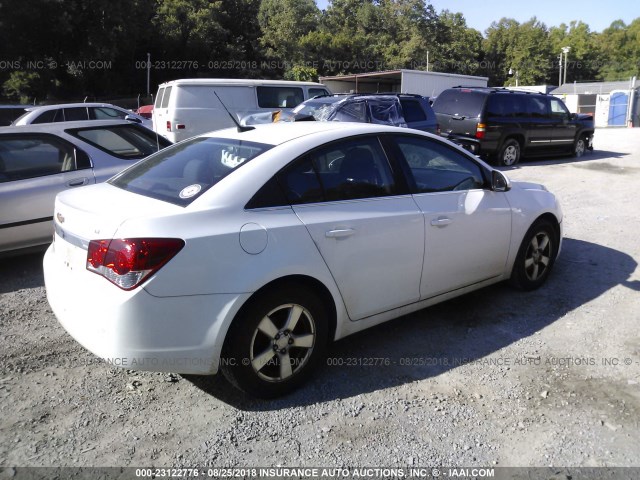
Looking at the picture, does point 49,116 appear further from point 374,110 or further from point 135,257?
point 135,257

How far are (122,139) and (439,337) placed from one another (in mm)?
4379

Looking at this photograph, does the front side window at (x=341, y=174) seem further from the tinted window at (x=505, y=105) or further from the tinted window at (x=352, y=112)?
the tinted window at (x=505, y=105)

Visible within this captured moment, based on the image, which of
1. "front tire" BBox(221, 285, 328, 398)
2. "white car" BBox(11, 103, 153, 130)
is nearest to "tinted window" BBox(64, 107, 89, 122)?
"white car" BBox(11, 103, 153, 130)

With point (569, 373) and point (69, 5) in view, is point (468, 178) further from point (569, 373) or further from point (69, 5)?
point (69, 5)

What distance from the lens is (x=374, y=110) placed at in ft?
35.5

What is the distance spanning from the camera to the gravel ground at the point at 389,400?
2.77 metres

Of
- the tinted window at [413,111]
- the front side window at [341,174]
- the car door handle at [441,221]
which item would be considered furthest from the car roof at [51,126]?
the tinted window at [413,111]

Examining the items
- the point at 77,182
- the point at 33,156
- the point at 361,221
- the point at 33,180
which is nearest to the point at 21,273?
the point at 33,180

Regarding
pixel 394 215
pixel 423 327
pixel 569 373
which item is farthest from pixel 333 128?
pixel 569 373

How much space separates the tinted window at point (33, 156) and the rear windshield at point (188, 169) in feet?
7.64

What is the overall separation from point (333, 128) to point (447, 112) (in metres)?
10.4

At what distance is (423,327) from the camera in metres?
4.22

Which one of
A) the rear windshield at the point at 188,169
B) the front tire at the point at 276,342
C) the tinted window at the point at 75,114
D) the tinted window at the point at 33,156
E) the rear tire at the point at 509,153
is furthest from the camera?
the rear tire at the point at 509,153

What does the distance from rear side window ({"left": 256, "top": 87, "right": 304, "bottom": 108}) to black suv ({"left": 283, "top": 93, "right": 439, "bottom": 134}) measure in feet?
8.13
